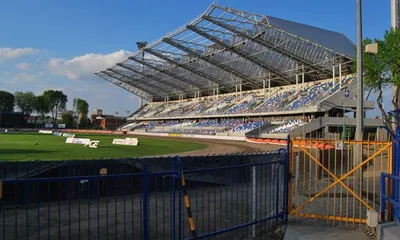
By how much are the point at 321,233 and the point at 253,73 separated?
202 feet

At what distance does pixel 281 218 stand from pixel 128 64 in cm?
7147

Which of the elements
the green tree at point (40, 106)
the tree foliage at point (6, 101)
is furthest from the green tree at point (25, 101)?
the tree foliage at point (6, 101)

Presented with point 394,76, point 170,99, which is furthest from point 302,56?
point 170,99

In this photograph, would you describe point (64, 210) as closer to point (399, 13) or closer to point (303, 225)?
point (303, 225)

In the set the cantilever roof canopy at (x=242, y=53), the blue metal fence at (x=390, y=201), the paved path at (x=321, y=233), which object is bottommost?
the paved path at (x=321, y=233)

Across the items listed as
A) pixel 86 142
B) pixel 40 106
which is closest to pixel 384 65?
pixel 86 142

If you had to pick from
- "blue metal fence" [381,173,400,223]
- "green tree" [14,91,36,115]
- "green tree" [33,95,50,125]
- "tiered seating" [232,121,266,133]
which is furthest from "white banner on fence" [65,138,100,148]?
"green tree" [14,91,36,115]

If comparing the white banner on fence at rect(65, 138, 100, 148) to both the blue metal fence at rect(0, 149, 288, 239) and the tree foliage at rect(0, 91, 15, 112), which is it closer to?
the blue metal fence at rect(0, 149, 288, 239)

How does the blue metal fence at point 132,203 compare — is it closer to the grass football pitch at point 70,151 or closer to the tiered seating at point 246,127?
the grass football pitch at point 70,151

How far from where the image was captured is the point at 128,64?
7631 cm

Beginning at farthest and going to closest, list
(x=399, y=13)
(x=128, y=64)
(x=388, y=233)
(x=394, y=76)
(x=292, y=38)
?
(x=128, y=64), (x=292, y=38), (x=394, y=76), (x=399, y=13), (x=388, y=233)

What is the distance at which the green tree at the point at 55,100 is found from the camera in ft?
465

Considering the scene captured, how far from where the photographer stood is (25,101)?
455ft

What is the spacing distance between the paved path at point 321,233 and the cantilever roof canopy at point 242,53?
124 ft
